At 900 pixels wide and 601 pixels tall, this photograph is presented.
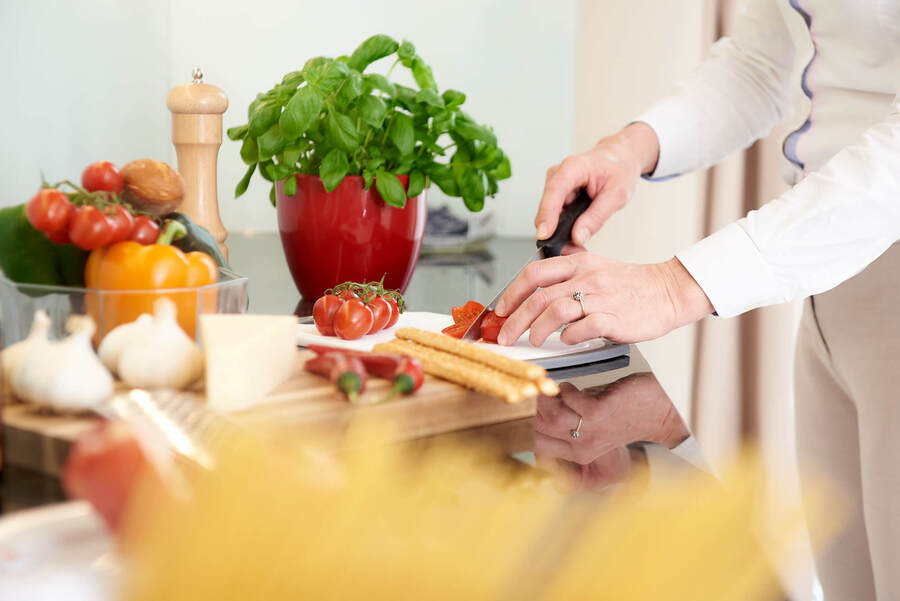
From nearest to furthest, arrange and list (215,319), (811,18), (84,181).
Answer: (215,319), (84,181), (811,18)

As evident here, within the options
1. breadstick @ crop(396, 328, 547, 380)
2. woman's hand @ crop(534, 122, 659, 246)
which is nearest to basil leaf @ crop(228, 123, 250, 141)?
woman's hand @ crop(534, 122, 659, 246)

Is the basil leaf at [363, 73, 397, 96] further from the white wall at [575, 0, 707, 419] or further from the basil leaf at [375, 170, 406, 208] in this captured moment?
the white wall at [575, 0, 707, 419]

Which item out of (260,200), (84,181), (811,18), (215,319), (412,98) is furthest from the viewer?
(260,200)

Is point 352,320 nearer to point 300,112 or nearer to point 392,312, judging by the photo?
point 392,312

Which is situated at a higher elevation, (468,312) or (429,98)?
(429,98)

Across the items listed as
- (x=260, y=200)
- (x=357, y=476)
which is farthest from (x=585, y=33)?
(x=357, y=476)

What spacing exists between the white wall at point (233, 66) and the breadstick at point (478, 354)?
1190 millimetres

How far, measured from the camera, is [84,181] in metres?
0.82

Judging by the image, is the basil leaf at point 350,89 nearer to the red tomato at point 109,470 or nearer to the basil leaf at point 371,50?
the basil leaf at point 371,50

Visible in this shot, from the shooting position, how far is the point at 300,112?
1146 millimetres

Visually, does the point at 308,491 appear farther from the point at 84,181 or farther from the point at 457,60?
the point at 457,60

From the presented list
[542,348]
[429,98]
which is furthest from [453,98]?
[542,348]

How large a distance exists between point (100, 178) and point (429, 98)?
553mm

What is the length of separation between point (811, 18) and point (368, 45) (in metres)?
0.61
